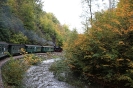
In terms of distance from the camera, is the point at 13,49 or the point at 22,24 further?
the point at 22,24

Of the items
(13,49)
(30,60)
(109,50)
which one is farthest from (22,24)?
(109,50)

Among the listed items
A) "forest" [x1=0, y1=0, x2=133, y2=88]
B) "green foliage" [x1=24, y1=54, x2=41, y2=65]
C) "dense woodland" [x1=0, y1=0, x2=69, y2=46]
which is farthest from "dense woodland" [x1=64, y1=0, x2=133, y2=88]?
"dense woodland" [x1=0, y1=0, x2=69, y2=46]

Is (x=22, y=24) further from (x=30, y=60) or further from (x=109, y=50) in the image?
(x=109, y=50)

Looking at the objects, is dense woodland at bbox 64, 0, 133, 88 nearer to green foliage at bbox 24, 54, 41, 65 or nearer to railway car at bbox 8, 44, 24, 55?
green foliage at bbox 24, 54, 41, 65

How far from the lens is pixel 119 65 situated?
11.4 meters

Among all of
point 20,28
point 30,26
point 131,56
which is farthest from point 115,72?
point 30,26

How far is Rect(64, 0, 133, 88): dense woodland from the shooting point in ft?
36.8

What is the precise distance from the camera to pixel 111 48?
11883mm

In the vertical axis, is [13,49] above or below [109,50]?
below

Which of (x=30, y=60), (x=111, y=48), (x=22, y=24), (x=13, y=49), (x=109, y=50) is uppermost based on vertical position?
(x=22, y=24)

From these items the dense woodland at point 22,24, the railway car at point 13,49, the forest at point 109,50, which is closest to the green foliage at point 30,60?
the railway car at point 13,49

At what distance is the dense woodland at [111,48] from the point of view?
36.8ft

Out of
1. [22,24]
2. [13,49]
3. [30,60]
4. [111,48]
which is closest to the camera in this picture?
[111,48]

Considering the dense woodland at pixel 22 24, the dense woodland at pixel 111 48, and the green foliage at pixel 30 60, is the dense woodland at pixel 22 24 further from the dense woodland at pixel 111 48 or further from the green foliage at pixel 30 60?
the dense woodland at pixel 111 48
